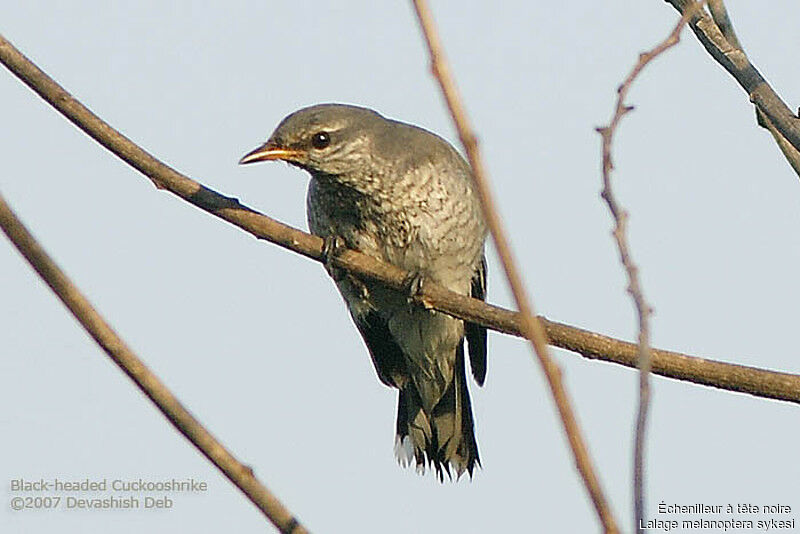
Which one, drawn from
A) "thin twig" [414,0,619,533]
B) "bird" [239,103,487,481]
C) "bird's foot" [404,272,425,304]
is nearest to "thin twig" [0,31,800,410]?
"bird's foot" [404,272,425,304]

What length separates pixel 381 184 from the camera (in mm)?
5969

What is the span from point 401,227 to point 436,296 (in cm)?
124

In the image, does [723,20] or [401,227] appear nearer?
[723,20]

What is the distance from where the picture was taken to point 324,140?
5.68 metres

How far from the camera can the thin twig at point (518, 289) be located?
1.46m

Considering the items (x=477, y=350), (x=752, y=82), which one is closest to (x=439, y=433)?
(x=477, y=350)

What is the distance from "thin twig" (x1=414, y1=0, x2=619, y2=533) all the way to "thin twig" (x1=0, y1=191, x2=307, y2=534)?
18.3 inches

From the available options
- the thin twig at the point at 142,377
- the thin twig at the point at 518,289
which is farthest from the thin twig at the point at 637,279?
the thin twig at the point at 142,377

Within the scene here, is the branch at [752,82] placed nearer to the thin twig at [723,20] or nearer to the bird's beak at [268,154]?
the thin twig at [723,20]

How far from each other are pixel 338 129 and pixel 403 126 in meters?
0.79

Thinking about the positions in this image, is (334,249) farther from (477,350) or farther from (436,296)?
(477,350)

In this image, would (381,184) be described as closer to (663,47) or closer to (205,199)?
(205,199)

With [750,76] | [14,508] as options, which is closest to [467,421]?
[14,508]

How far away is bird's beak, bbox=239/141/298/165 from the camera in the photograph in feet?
17.4
